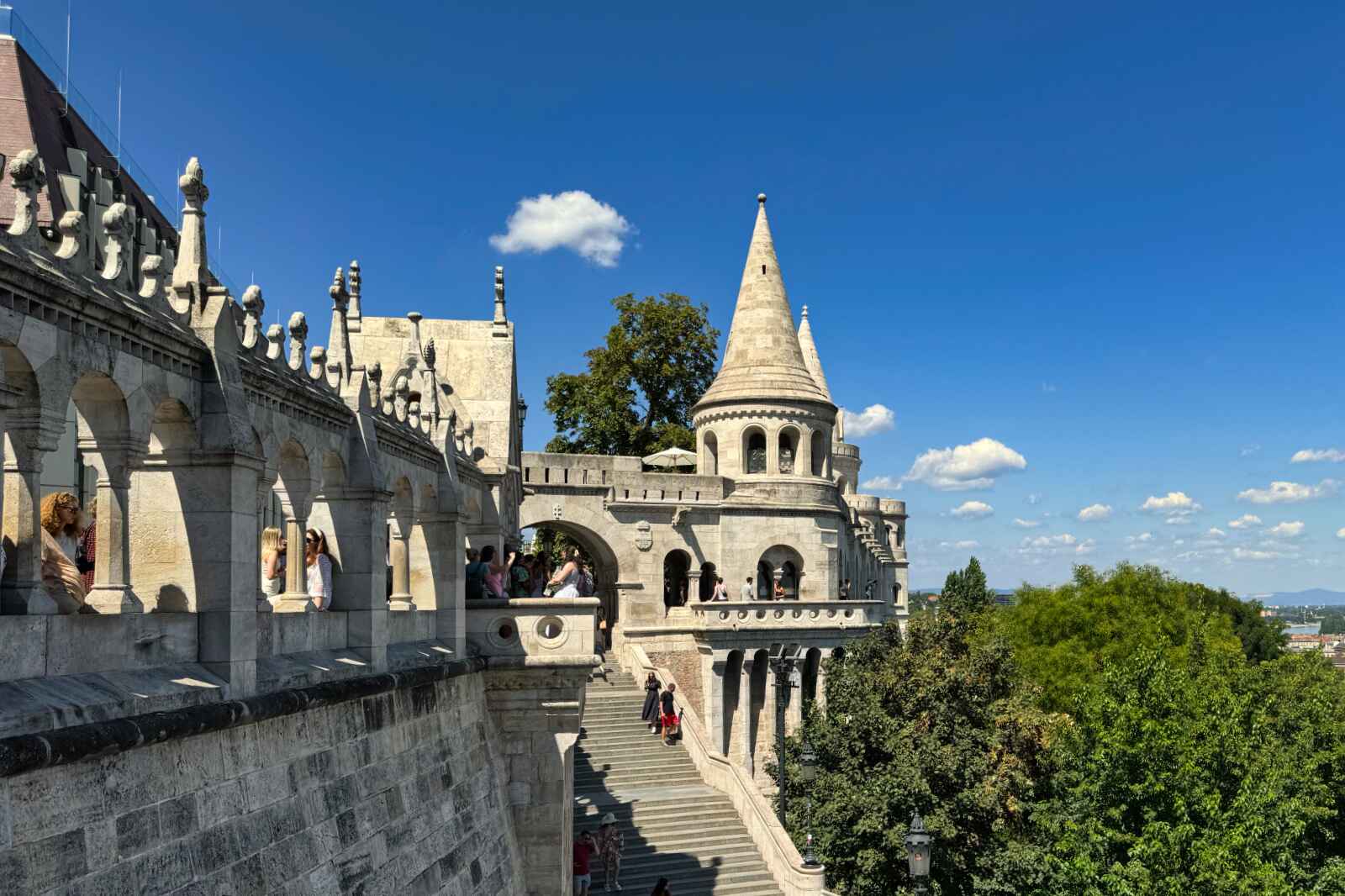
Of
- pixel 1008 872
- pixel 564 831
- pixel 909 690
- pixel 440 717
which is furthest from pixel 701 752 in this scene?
pixel 440 717

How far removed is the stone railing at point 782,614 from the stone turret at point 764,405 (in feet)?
12.8

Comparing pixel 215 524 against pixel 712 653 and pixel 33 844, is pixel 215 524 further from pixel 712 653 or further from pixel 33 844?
pixel 712 653

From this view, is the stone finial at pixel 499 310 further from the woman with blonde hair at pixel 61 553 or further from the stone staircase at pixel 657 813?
the woman with blonde hair at pixel 61 553

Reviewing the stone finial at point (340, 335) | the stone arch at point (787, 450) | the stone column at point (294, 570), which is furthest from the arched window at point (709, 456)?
the stone column at point (294, 570)

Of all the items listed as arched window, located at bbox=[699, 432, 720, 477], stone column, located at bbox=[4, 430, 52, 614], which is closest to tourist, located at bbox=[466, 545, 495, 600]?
stone column, located at bbox=[4, 430, 52, 614]

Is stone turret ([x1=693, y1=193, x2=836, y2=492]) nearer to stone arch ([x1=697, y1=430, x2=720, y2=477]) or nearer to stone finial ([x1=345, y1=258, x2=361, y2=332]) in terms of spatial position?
stone arch ([x1=697, y1=430, x2=720, y2=477])

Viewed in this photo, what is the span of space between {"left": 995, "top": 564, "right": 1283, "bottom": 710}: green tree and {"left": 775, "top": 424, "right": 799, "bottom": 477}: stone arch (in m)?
8.81

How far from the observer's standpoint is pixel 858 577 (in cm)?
4716

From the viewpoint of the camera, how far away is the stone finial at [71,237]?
19.5 ft

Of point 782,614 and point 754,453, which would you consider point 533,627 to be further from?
point 754,453

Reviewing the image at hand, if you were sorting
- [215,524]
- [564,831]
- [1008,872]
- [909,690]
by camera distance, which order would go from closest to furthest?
[215,524]
[564,831]
[1008,872]
[909,690]

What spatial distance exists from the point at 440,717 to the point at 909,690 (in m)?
15.4

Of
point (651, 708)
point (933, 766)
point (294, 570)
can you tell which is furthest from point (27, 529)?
point (651, 708)

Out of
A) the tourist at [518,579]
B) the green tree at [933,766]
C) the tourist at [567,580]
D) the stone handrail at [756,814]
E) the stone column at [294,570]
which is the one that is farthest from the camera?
the green tree at [933,766]
